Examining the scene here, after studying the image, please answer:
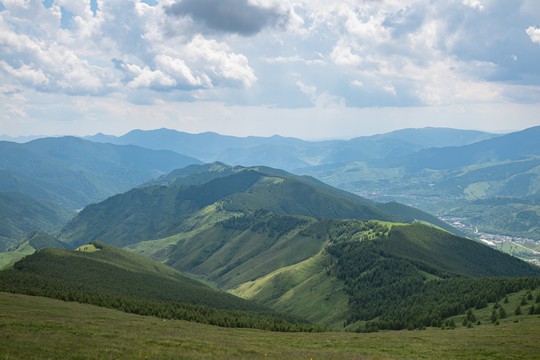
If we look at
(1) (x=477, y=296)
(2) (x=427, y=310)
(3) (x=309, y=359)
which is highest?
(3) (x=309, y=359)

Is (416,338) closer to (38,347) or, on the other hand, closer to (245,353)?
(245,353)

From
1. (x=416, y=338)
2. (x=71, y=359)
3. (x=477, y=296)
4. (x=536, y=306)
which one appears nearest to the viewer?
(x=71, y=359)

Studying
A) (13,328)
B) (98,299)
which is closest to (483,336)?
(13,328)

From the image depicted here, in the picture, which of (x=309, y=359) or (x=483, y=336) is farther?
(x=483, y=336)

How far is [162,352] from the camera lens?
54281 mm

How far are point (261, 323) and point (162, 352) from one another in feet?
264

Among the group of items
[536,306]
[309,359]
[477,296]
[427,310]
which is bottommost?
[427,310]

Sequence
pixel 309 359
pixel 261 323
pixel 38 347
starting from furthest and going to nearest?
pixel 261 323 < pixel 309 359 < pixel 38 347

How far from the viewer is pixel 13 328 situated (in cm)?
6231

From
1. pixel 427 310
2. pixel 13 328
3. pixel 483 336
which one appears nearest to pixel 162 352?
pixel 13 328

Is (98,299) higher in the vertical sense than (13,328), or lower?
lower

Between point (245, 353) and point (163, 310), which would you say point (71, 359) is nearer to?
point (245, 353)

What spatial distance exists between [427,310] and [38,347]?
459ft

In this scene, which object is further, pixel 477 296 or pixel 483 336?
pixel 477 296
